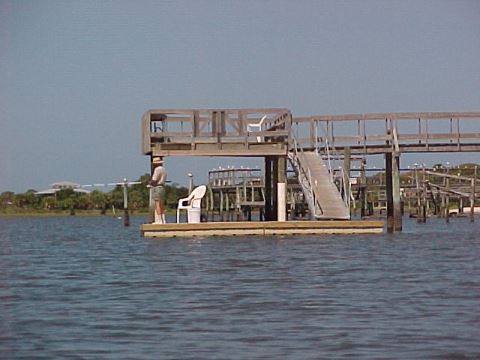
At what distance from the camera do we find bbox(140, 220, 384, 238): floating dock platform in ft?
88.3

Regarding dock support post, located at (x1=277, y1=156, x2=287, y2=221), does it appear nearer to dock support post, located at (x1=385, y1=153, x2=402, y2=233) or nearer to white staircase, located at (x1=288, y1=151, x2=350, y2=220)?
white staircase, located at (x1=288, y1=151, x2=350, y2=220)

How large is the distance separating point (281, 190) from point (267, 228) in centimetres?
263

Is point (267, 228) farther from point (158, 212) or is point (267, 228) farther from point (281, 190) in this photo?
point (158, 212)

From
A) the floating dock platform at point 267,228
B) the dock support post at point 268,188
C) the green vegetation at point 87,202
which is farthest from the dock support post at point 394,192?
the green vegetation at point 87,202

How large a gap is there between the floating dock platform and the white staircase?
53.3 inches

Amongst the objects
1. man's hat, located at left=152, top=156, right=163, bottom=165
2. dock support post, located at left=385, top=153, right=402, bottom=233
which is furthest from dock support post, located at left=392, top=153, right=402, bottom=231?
man's hat, located at left=152, top=156, right=163, bottom=165

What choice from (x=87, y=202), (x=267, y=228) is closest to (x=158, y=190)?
(x=267, y=228)

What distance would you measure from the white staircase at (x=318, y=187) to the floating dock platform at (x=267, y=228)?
4.44 ft

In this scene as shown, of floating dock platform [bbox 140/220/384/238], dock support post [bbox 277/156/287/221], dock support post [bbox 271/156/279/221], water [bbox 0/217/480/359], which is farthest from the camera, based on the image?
dock support post [bbox 271/156/279/221]

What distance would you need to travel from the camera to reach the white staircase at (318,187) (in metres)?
28.7

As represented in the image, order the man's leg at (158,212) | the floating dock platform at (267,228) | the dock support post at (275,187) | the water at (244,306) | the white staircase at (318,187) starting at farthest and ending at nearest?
the dock support post at (275,187) < the white staircase at (318,187) < the man's leg at (158,212) < the floating dock platform at (267,228) < the water at (244,306)

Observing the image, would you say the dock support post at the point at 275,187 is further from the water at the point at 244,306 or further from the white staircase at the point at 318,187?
the water at the point at 244,306

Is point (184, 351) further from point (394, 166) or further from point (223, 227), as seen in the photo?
point (394, 166)

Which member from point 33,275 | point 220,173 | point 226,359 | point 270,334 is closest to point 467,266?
point 33,275
